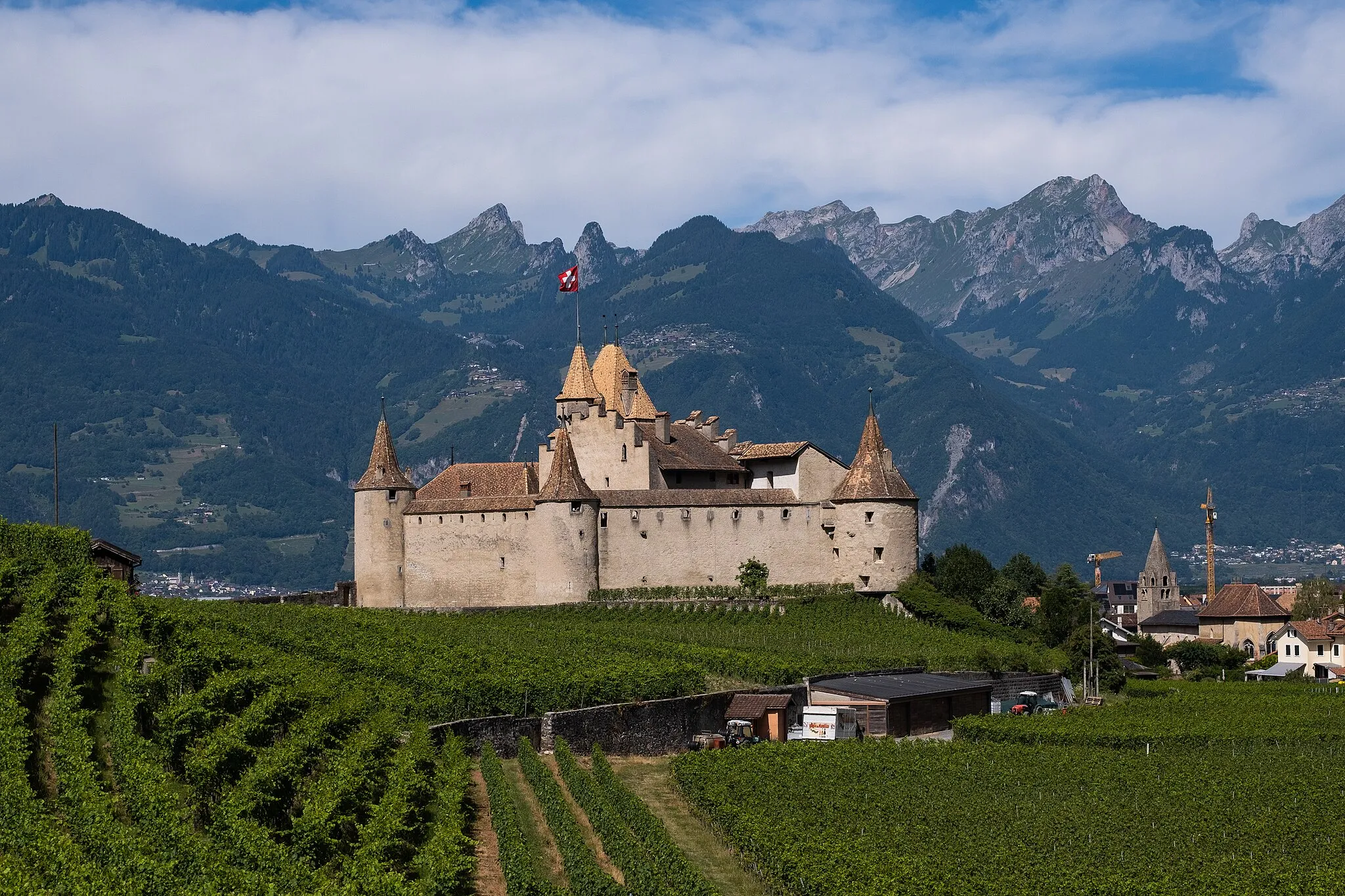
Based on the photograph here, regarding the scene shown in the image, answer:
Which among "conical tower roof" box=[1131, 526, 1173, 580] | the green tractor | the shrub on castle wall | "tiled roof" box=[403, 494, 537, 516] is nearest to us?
the green tractor

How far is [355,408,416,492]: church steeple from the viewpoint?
83.1 meters

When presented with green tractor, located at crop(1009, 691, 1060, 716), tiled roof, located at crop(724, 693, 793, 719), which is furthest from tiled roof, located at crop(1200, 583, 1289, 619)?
tiled roof, located at crop(724, 693, 793, 719)

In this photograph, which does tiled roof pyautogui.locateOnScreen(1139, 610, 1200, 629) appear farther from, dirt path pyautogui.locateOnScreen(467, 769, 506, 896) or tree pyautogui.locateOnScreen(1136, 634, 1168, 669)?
dirt path pyautogui.locateOnScreen(467, 769, 506, 896)

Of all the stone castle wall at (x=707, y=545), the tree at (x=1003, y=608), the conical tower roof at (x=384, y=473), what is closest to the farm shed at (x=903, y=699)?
the stone castle wall at (x=707, y=545)

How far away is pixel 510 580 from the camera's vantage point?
80.3m

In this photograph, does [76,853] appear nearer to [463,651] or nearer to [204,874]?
[204,874]

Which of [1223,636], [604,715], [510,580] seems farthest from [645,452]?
[1223,636]

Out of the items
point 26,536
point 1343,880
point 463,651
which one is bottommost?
point 1343,880

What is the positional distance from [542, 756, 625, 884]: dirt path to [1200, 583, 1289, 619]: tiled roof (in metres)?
87.7

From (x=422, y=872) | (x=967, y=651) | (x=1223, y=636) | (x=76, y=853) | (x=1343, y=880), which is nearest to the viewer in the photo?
(x=76, y=853)

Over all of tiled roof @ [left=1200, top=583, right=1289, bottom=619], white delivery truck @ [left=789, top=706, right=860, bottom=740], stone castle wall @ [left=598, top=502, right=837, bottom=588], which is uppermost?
stone castle wall @ [left=598, top=502, right=837, bottom=588]

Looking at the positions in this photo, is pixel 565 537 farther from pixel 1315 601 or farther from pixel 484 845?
pixel 1315 601

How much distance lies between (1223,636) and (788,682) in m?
72.6

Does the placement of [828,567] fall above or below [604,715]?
above
